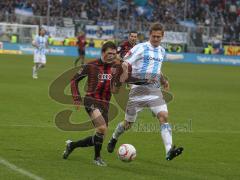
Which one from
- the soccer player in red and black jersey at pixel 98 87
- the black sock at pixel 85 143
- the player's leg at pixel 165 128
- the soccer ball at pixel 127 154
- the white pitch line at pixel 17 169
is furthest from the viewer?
the black sock at pixel 85 143

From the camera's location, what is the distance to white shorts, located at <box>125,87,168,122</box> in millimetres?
11262

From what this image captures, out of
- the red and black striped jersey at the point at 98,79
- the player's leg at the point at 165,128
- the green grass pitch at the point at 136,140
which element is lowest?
the green grass pitch at the point at 136,140

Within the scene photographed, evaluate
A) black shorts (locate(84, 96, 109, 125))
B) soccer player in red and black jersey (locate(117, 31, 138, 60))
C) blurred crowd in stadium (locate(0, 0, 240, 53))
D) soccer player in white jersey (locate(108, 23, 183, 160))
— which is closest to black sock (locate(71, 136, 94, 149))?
black shorts (locate(84, 96, 109, 125))

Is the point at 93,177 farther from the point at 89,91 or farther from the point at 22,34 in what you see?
the point at 22,34

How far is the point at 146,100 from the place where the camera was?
37.3 ft

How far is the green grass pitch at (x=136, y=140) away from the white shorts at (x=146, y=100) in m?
0.95

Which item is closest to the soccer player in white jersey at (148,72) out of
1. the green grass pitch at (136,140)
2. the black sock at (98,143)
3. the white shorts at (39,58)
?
the green grass pitch at (136,140)

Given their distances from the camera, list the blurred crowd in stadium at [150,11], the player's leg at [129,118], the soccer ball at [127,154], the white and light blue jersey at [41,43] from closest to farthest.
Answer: the soccer ball at [127,154] → the player's leg at [129,118] → the white and light blue jersey at [41,43] → the blurred crowd in stadium at [150,11]

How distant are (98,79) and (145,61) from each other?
98cm

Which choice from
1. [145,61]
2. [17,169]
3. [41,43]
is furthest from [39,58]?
[17,169]

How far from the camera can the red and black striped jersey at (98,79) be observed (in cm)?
1095

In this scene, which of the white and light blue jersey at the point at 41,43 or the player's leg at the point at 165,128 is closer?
the player's leg at the point at 165,128

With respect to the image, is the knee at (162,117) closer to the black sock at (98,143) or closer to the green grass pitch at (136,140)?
the green grass pitch at (136,140)

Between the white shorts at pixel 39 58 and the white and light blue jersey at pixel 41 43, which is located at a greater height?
the white and light blue jersey at pixel 41 43
